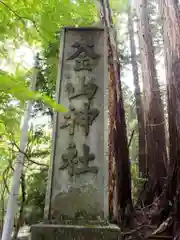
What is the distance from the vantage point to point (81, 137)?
9.98ft

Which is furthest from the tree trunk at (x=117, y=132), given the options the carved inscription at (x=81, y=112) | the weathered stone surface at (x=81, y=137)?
the carved inscription at (x=81, y=112)

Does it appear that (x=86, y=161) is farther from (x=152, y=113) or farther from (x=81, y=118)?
(x=152, y=113)

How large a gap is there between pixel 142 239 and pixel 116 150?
1723mm

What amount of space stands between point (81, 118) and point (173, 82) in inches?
102

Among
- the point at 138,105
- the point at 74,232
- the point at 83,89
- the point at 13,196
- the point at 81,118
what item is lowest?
the point at 74,232

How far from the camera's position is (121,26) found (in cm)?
1086

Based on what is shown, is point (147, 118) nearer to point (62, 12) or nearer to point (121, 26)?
point (62, 12)

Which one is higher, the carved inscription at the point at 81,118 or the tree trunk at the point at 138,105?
the tree trunk at the point at 138,105

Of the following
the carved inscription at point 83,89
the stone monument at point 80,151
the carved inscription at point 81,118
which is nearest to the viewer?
the stone monument at point 80,151

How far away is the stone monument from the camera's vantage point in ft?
8.44

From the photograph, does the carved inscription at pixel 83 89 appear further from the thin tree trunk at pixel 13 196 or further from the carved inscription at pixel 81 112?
the thin tree trunk at pixel 13 196

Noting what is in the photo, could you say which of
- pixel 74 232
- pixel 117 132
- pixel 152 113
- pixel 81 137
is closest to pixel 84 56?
pixel 81 137

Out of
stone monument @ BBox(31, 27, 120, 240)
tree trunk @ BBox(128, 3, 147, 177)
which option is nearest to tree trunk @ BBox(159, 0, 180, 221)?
tree trunk @ BBox(128, 3, 147, 177)

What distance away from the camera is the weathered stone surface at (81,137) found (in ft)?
9.03
